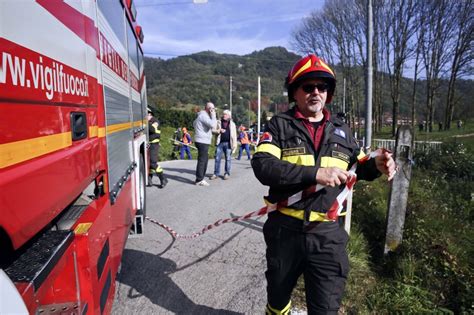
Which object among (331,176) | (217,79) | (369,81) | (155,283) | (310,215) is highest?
(217,79)

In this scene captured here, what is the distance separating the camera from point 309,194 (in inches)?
80.8

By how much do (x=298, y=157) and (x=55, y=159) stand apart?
1.28 meters

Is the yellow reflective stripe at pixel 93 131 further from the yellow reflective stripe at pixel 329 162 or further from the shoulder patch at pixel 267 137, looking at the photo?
the yellow reflective stripe at pixel 329 162

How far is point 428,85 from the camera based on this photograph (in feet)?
111

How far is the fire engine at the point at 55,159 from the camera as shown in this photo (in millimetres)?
1011

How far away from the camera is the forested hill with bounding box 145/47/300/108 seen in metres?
78.0

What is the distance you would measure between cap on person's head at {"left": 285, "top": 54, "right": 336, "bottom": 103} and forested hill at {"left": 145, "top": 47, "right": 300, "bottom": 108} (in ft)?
228

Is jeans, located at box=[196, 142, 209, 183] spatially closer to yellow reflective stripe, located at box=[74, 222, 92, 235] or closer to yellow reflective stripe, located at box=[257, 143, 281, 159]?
yellow reflective stripe, located at box=[257, 143, 281, 159]

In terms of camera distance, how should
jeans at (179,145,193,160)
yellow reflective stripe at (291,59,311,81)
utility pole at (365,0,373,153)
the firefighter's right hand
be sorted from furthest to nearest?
1. jeans at (179,145,193,160)
2. utility pole at (365,0,373,153)
3. yellow reflective stripe at (291,59,311,81)
4. the firefighter's right hand

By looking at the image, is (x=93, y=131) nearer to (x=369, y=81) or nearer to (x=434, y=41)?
(x=369, y=81)

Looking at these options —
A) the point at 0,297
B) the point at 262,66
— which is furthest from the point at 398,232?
the point at 262,66

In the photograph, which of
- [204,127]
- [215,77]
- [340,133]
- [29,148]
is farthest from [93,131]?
[215,77]

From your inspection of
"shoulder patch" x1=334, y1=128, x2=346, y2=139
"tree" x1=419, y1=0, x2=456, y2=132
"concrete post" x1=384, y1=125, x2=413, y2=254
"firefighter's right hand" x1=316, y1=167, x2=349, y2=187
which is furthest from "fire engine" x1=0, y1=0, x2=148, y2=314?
"tree" x1=419, y1=0, x2=456, y2=132

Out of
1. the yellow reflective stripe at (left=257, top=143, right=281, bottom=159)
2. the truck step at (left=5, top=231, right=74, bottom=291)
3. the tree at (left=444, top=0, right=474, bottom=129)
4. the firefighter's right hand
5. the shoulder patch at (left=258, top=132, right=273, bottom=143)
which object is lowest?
the truck step at (left=5, top=231, right=74, bottom=291)
